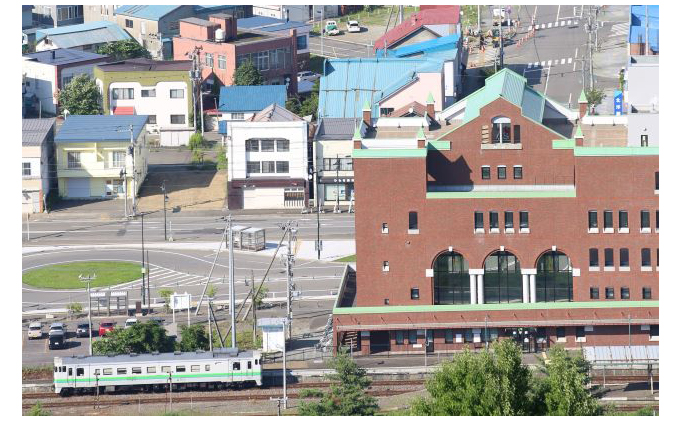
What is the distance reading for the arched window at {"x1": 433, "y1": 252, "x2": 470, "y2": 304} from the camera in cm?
10544

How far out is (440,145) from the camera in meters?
108

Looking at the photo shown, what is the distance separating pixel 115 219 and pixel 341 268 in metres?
21.5

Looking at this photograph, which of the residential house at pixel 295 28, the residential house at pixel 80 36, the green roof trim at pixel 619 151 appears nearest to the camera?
the green roof trim at pixel 619 151

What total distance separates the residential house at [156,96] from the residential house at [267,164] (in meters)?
19.7

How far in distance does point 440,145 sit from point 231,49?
6010 cm

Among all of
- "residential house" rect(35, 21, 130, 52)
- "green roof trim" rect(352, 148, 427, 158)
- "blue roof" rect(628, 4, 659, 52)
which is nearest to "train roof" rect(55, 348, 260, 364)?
"green roof trim" rect(352, 148, 427, 158)

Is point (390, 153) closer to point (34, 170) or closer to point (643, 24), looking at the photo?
point (34, 170)

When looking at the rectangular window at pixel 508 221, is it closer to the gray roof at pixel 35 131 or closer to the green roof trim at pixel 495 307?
the green roof trim at pixel 495 307

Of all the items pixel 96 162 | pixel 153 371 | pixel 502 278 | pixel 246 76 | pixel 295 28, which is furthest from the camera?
pixel 295 28

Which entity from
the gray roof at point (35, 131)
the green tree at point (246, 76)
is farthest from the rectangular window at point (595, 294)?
the green tree at point (246, 76)

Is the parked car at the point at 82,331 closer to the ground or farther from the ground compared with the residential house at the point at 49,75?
closer to the ground

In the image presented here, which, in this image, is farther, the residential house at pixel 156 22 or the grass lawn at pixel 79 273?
the residential house at pixel 156 22

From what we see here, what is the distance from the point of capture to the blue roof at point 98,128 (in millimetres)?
141375

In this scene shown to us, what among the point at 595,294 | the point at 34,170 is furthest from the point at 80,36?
the point at 595,294
